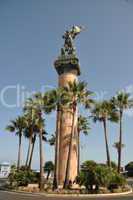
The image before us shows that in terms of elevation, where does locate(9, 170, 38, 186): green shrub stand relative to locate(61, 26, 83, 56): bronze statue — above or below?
below

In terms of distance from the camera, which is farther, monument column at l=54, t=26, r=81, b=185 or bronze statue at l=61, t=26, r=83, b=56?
bronze statue at l=61, t=26, r=83, b=56

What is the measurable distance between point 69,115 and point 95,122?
6.54 m

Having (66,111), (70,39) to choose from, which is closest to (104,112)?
(66,111)

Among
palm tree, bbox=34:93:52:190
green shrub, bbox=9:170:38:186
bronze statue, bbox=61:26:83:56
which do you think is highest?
bronze statue, bbox=61:26:83:56

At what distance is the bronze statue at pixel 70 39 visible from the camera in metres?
57.4

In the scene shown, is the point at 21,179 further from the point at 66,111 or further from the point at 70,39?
the point at 70,39

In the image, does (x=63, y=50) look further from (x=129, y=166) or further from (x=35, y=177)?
(x=129, y=166)

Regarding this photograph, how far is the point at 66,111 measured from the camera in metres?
50.6

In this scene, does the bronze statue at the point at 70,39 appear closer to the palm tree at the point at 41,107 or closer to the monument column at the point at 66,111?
the monument column at the point at 66,111

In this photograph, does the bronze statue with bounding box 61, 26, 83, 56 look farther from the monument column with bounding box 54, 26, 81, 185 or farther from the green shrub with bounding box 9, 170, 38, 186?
the green shrub with bounding box 9, 170, 38, 186

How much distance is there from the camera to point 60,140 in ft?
168

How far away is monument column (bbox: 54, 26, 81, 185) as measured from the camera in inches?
1962

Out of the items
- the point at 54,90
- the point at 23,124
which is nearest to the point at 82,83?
the point at 54,90

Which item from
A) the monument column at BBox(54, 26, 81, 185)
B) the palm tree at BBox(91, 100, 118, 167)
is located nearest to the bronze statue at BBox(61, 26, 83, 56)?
the monument column at BBox(54, 26, 81, 185)
